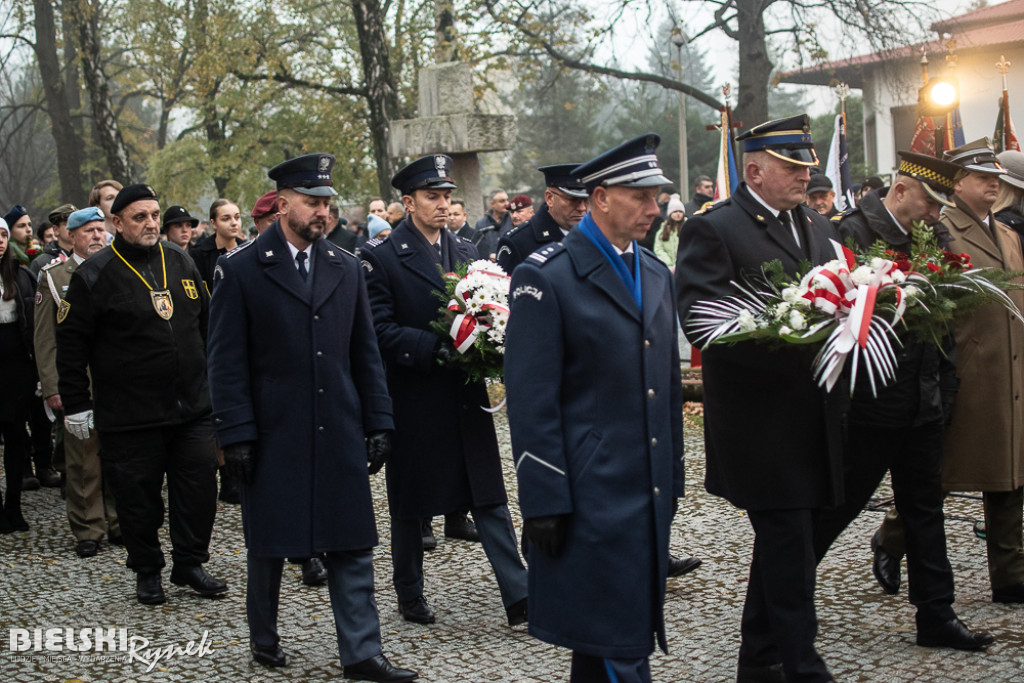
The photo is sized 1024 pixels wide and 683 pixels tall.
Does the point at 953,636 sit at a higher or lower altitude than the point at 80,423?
lower

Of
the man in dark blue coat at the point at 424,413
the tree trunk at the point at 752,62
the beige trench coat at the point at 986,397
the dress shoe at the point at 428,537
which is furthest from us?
the tree trunk at the point at 752,62

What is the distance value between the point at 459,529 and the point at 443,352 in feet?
7.09

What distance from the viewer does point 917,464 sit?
5.20 m

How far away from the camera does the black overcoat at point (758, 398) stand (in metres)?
4.47

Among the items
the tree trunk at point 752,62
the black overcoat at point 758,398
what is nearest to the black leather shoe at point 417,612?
the black overcoat at point 758,398

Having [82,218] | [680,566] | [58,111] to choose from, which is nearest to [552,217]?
[680,566]

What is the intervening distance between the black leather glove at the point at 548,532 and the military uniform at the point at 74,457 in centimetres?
487

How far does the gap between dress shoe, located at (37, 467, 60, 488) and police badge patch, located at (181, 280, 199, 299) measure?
407 cm

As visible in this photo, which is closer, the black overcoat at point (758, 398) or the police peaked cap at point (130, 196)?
the black overcoat at point (758, 398)

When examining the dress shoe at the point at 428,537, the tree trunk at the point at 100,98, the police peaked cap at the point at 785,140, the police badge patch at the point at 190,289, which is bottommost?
the dress shoe at the point at 428,537

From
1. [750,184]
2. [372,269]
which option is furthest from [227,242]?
[750,184]

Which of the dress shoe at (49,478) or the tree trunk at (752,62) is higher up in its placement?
the tree trunk at (752,62)

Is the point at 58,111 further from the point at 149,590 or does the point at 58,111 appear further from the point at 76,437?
the point at 149,590

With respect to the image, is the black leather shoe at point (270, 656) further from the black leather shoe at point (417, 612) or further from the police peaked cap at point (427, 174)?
the police peaked cap at point (427, 174)
